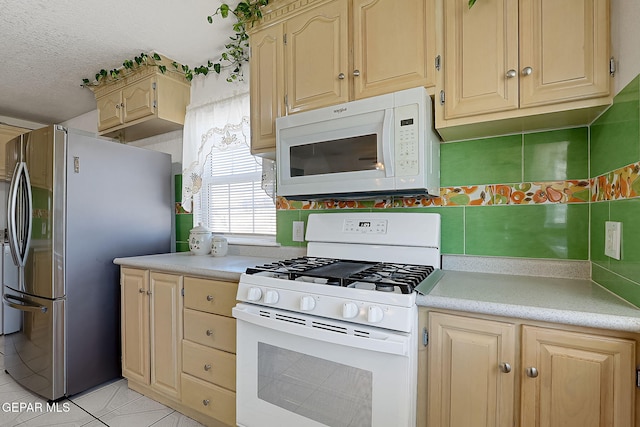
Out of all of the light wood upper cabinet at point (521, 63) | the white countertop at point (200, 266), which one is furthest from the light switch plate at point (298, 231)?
the light wood upper cabinet at point (521, 63)

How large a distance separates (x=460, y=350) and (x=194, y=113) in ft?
8.02

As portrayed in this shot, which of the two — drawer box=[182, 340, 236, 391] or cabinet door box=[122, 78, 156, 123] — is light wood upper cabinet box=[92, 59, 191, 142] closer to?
cabinet door box=[122, 78, 156, 123]

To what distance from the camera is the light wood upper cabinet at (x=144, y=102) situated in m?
2.45

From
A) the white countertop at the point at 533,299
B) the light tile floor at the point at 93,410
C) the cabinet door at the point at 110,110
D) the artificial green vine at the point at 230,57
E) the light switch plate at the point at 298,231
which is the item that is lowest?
the light tile floor at the point at 93,410

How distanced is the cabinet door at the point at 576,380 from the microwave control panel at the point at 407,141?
718mm

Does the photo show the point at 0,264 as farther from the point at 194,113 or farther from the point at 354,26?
the point at 354,26

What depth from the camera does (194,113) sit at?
2.54 meters

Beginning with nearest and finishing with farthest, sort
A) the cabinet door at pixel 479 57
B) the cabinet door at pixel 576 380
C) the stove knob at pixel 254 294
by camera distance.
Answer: the cabinet door at pixel 576 380 < the cabinet door at pixel 479 57 < the stove knob at pixel 254 294

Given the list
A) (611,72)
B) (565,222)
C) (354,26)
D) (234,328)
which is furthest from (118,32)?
(565,222)

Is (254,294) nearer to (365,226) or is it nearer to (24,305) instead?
(365,226)

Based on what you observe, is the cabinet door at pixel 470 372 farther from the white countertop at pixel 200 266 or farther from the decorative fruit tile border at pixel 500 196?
the white countertop at pixel 200 266

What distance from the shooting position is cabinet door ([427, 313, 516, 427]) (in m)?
1.00

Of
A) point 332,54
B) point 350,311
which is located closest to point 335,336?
point 350,311

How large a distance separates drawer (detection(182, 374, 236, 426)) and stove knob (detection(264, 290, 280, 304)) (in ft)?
2.16
